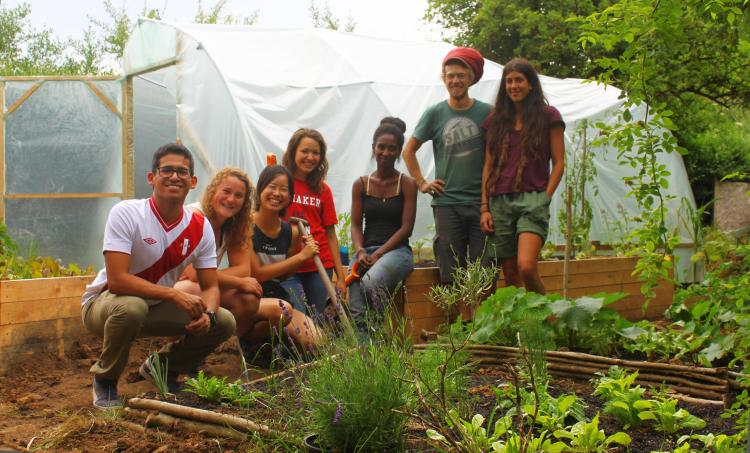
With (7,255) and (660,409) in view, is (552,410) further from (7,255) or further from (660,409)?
(7,255)

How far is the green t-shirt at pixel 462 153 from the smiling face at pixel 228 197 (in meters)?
1.29

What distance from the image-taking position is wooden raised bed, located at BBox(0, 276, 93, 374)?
14.9 ft

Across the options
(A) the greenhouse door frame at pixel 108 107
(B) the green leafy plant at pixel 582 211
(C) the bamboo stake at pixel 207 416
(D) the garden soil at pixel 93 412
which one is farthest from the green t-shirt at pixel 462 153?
(A) the greenhouse door frame at pixel 108 107

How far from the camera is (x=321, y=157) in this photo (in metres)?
4.95

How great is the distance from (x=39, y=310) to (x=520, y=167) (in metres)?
2.95

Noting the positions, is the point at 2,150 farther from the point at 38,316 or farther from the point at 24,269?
the point at 38,316

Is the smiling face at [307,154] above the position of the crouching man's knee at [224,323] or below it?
above

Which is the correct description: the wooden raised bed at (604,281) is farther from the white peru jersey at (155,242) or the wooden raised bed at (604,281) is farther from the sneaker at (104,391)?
the sneaker at (104,391)

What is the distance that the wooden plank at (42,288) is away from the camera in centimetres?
454

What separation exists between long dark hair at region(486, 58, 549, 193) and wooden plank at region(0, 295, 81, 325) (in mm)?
2636

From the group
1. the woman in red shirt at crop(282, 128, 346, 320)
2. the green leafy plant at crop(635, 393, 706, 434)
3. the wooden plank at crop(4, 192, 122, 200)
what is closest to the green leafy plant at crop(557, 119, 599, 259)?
the woman in red shirt at crop(282, 128, 346, 320)

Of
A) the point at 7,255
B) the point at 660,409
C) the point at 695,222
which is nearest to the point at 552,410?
the point at 660,409

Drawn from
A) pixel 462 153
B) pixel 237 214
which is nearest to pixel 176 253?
pixel 237 214

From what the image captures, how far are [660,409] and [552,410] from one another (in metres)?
0.35
